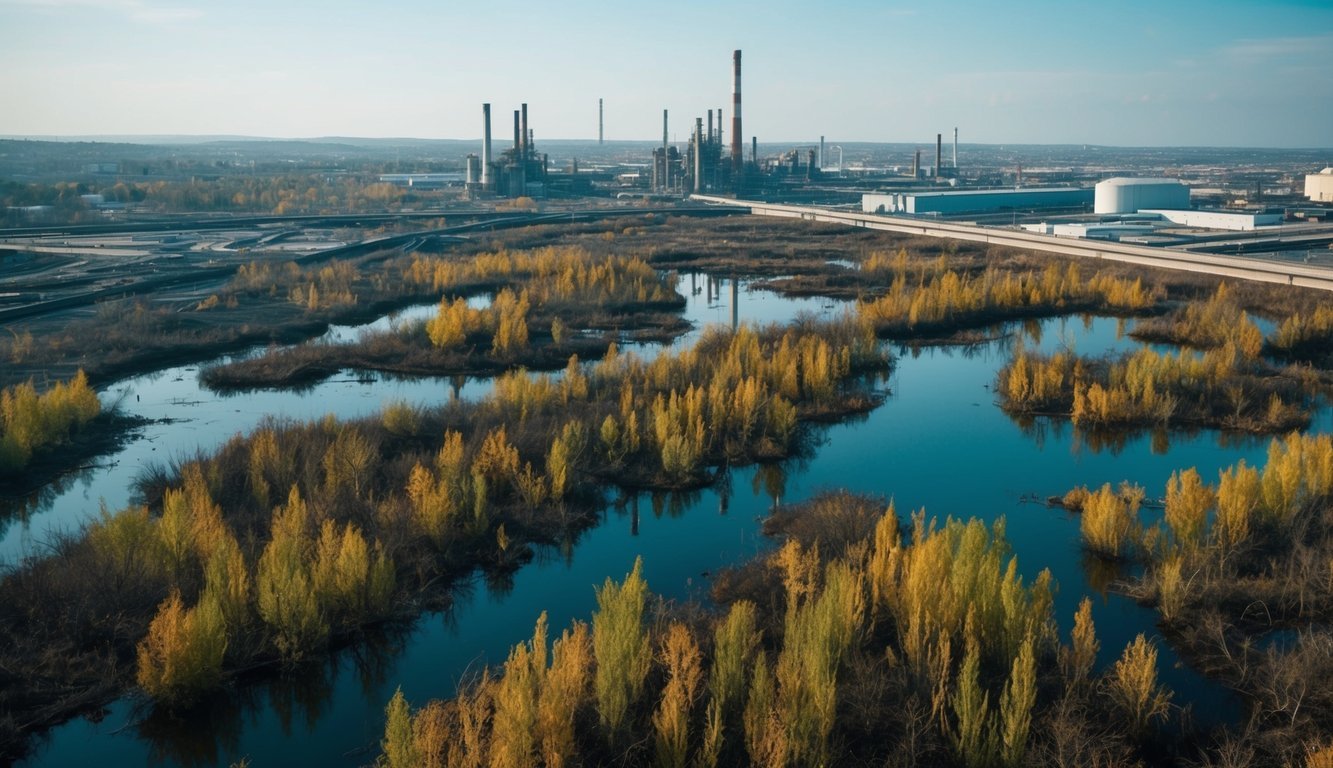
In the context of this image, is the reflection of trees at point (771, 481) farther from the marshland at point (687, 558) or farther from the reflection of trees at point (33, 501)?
the reflection of trees at point (33, 501)

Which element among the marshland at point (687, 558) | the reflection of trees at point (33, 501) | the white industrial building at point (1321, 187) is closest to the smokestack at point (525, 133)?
the white industrial building at point (1321, 187)

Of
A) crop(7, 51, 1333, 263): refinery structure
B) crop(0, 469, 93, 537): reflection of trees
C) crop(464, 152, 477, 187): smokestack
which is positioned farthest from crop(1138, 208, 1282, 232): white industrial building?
crop(464, 152, 477, 187): smokestack

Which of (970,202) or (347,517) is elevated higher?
(970,202)

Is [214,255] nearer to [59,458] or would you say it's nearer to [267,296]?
[267,296]

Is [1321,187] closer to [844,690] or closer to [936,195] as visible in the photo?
[936,195]

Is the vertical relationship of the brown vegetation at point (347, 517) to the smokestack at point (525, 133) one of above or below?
below

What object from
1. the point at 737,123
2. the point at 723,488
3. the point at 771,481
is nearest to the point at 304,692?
the point at 723,488
